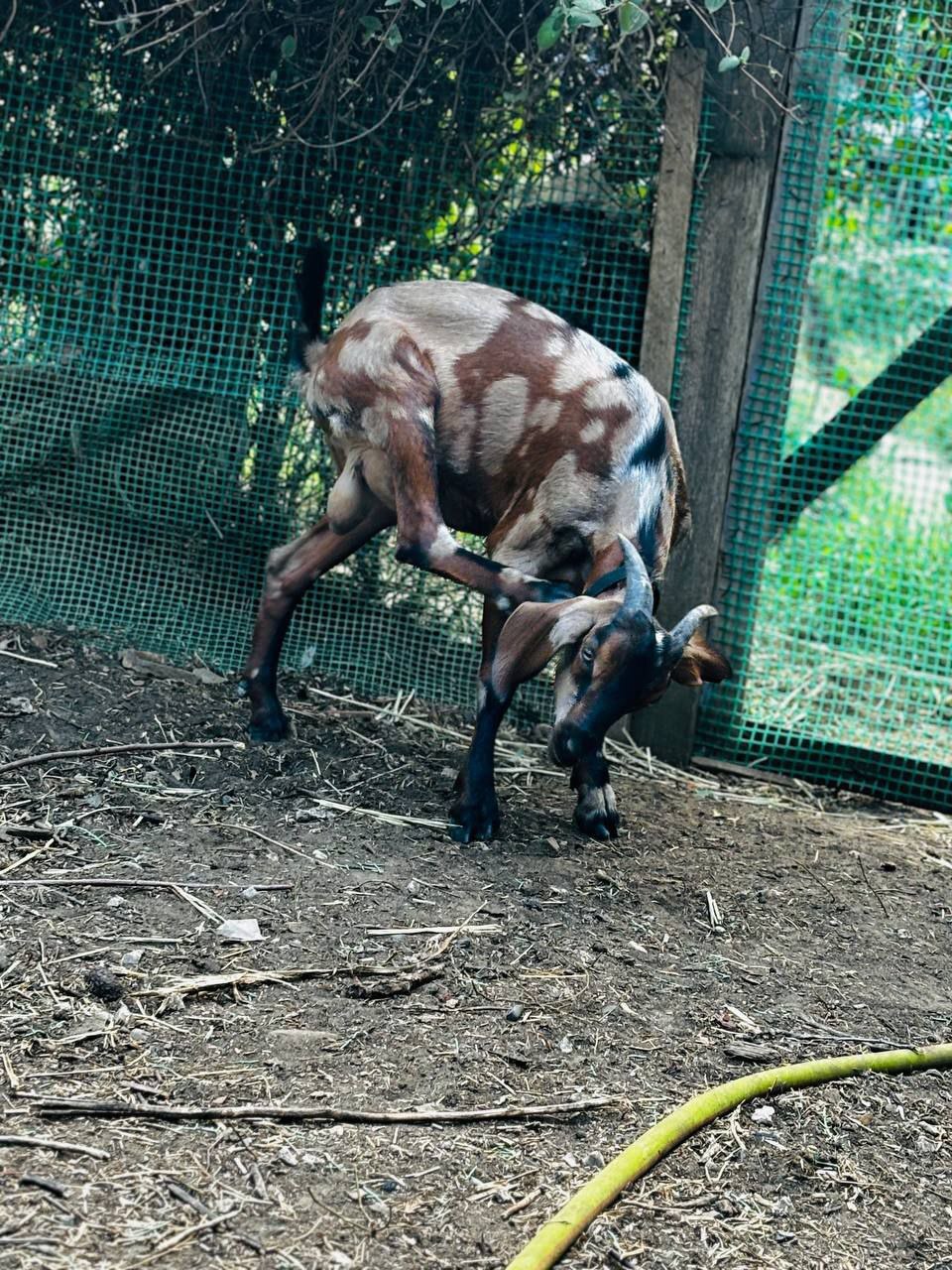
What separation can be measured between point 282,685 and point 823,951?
97.7 inches

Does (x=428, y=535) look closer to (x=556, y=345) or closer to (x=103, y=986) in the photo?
(x=556, y=345)

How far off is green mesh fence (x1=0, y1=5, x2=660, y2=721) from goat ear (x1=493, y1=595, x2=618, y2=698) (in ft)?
4.87

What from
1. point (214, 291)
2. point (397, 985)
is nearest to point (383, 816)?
point (397, 985)

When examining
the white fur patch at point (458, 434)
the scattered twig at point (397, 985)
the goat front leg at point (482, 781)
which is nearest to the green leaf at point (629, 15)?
the white fur patch at point (458, 434)

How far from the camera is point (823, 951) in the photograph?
3.99 metres

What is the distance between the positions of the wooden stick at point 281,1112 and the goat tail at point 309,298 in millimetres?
2967

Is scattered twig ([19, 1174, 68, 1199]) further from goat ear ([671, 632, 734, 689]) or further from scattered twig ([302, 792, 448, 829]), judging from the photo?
goat ear ([671, 632, 734, 689])

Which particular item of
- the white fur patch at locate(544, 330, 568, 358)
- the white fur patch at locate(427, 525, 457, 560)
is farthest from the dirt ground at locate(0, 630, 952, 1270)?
A: the white fur patch at locate(544, 330, 568, 358)

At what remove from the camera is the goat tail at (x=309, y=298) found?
197 inches

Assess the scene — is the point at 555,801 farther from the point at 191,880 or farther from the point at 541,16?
the point at 541,16

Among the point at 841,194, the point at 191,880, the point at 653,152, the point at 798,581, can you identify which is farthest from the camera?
the point at 841,194

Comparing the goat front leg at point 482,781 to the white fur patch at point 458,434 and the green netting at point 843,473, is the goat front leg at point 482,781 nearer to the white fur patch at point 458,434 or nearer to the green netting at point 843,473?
the white fur patch at point 458,434

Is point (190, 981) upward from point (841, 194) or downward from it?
downward

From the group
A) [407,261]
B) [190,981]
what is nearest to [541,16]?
[407,261]
